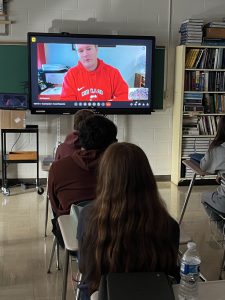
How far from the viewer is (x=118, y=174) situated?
1467 mm

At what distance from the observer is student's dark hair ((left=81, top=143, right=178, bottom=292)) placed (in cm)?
147

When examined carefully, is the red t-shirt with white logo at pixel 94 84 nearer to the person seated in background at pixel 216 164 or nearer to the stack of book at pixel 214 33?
the stack of book at pixel 214 33

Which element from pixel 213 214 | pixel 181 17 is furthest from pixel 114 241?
pixel 181 17

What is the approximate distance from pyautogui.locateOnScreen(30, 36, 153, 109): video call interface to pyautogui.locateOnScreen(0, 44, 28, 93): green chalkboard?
7.8 inches

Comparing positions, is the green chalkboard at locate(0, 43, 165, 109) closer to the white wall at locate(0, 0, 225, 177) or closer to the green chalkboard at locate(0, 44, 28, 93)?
the green chalkboard at locate(0, 44, 28, 93)

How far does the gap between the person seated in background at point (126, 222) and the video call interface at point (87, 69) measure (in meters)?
3.56

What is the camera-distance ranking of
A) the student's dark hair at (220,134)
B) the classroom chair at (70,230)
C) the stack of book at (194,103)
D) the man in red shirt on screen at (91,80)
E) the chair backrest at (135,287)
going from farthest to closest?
the stack of book at (194,103)
the man in red shirt on screen at (91,80)
the student's dark hair at (220,134)
the classroom chair at (70,230)
the chair backrest at (135,287)

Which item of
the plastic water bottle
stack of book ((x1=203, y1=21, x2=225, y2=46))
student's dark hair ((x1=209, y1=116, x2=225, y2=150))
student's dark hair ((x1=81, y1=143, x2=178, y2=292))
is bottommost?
the plastic water bottle

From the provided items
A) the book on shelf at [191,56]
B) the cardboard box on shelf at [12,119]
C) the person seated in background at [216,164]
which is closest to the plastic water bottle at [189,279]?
the person seated in background at [216,164]

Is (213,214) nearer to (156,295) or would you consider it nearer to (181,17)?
(156,295)

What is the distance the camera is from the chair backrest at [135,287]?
1.23 m

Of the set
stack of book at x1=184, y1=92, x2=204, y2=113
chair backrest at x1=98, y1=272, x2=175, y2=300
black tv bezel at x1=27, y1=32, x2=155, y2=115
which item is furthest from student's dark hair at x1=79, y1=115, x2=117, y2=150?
stack of book at x1=184, y1=92, x2=204, y2=113

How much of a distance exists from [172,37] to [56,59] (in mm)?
1518

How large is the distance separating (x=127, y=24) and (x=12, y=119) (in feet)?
6.03
